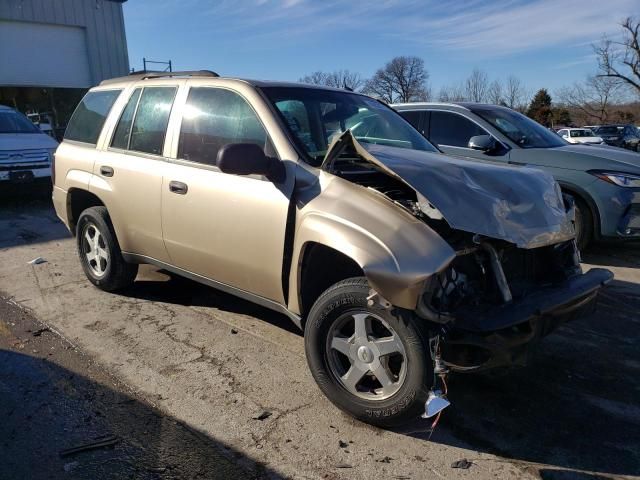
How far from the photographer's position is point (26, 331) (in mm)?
4184

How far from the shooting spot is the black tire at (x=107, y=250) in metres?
4.74

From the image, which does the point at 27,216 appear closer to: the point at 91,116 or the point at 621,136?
the point at 91,116

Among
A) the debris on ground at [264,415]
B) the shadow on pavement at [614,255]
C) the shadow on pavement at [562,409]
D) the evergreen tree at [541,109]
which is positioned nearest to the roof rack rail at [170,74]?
the debris on ground at [264,415]

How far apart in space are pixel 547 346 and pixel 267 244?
223 cm

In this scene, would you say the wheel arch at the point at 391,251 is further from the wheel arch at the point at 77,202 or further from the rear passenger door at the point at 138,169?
the wheel arch at the point at 77,202

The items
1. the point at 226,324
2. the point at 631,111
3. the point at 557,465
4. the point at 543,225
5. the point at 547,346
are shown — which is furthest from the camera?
the point at 631,111

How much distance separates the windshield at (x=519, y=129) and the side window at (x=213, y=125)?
4164mm

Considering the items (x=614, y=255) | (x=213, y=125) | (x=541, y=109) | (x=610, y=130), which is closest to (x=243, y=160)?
(x=213, y=125)

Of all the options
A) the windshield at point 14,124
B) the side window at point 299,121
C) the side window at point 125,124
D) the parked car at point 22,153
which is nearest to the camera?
the side window at point 299,121

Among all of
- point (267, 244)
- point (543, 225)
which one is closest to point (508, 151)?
point (543, 225)

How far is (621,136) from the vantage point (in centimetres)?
2916

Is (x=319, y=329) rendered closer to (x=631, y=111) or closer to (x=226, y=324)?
(x=226, y=324)

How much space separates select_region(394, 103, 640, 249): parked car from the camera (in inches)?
235

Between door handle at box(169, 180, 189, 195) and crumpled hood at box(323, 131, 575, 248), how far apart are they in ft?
4.01
